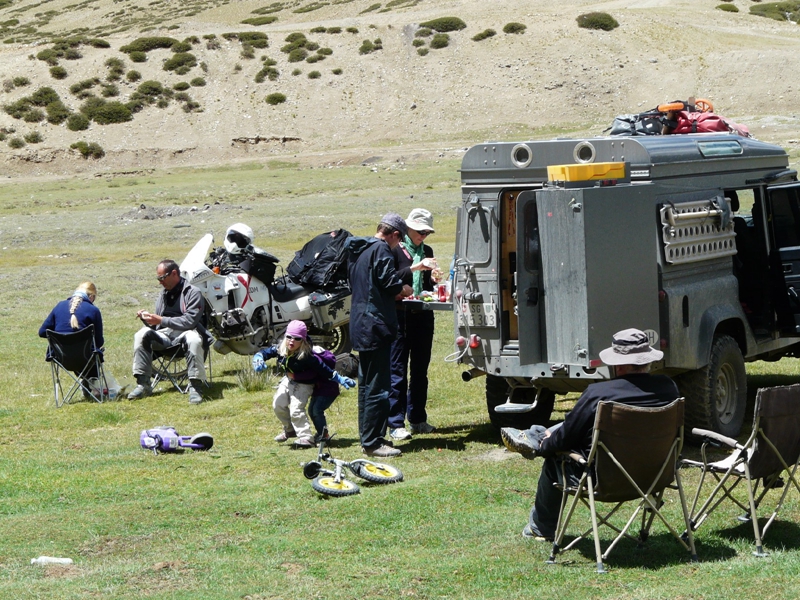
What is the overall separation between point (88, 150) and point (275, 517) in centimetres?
6625

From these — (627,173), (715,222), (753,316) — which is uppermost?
(627,173)

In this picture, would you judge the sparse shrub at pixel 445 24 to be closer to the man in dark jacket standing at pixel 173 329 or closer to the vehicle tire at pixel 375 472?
the man in dark jacket standing at pixel 173 329

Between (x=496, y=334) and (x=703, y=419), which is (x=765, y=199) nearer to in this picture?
(x=703, y=419)

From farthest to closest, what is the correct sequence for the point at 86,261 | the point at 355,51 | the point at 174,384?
the point at 355,51
the point at 86,261
the point at 174,384

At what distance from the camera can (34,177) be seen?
Result: 65938 mm

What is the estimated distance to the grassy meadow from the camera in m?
6.07

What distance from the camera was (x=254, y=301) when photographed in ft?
46.6

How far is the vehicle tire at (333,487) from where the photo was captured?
26.7 feet

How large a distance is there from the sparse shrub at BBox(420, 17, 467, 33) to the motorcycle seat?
76.1 metres

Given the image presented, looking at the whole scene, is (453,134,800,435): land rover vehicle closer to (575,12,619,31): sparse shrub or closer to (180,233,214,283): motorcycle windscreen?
(180,233,214,283): motorcycle windscreen

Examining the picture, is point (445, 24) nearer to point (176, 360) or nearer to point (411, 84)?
point (411, 84)

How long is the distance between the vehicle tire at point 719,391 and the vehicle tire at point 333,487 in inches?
119

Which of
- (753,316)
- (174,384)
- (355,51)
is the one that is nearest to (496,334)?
(753,316)

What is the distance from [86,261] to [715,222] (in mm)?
23141
